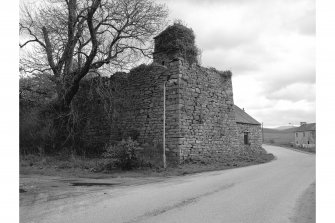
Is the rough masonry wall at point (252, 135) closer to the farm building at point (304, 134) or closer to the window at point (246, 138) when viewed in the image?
the window at point (246, 138)

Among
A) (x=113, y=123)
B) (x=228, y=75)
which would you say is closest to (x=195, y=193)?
(x=113, y=123)

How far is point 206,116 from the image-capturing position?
49.8 ft

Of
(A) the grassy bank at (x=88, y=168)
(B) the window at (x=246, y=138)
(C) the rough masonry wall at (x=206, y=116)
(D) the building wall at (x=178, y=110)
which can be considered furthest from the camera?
(B) the window at (x=246, y=138)

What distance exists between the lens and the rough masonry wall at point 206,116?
46.0 feet

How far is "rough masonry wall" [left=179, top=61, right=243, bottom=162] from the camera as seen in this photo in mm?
14023

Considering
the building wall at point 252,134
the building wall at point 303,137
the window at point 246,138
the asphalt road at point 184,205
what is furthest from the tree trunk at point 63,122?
the building wall at point 303,137

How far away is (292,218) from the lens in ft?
17.1

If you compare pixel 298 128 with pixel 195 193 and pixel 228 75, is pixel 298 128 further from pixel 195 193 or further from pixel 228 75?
pixel 195 193

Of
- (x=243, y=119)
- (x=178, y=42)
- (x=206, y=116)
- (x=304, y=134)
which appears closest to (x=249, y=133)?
(x=243, y=119)

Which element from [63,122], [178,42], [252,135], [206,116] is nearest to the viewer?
[178,42]

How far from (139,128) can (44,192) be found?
7.96m

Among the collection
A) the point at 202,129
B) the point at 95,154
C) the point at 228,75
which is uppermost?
the point at 228,75

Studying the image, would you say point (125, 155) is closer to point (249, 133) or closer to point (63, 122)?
point (63, 122)
